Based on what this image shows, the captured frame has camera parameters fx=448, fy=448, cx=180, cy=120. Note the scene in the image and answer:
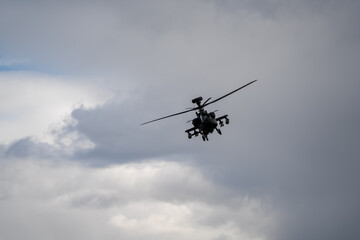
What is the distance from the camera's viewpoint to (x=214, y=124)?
73.9 m

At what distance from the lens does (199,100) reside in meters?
72.7

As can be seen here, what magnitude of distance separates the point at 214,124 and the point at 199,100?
4817 mm

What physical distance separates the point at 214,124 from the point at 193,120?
358cm

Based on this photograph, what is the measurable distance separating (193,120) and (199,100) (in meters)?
3.92

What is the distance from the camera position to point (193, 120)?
74.7 meters
